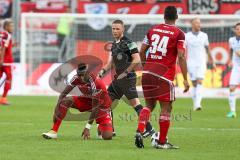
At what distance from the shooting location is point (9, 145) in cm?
1212

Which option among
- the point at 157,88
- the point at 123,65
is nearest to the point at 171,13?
the point at 157,88

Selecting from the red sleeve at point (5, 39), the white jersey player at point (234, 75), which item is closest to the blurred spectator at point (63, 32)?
the red sleeve at point (5, 39)

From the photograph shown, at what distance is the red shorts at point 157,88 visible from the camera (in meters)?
11.9

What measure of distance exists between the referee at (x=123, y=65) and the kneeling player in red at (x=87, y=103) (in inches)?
13.5

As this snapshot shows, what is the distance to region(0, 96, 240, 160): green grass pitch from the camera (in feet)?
36.2

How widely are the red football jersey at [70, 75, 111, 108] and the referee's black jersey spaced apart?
0.60 metres

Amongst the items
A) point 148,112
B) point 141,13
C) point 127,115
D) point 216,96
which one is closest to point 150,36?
point 148,112

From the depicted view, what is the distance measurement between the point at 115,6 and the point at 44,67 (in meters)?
3.91

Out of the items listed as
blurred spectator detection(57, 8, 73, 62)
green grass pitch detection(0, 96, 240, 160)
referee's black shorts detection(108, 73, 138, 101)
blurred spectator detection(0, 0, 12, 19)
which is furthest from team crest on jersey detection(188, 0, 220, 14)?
referee's black shorts detection(108, 73, 138, 101)

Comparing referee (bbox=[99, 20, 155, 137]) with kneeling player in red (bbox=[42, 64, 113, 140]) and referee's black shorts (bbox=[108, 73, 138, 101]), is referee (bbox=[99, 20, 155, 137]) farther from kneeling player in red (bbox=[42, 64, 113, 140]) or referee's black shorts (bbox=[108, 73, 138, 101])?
kneeling player in red (bbox=[42, 64, 113, 140])

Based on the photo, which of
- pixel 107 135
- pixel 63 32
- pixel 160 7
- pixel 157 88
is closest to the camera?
pixel 157 88

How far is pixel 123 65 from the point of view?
1373 cm

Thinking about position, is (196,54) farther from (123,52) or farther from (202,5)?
(123,52)

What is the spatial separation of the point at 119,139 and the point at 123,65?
54.2 inches
